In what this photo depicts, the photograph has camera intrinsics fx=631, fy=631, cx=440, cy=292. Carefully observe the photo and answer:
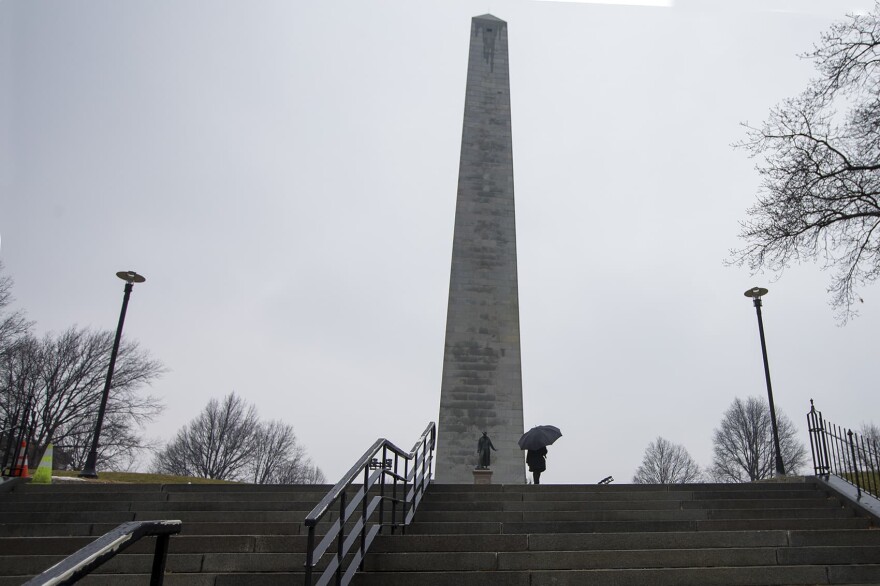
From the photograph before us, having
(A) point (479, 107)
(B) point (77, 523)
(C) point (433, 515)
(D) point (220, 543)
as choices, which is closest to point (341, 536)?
(D) point (220, 543)

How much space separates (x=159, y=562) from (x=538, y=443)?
1078cm

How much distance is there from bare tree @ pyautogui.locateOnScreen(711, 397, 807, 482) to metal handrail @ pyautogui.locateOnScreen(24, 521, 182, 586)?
46.5 m

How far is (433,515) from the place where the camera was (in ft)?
23.4

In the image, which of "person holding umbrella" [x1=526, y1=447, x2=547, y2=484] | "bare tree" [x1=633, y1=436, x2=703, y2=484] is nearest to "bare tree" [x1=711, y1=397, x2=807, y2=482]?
"bare tree" [x1=633, y1=436, x2=703, y2=484]

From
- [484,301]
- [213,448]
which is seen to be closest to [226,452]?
[213,448]

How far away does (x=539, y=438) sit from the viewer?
41.8ft

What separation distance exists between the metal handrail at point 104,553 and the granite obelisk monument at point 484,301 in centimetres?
1490

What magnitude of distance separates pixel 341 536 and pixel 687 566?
3.03 m

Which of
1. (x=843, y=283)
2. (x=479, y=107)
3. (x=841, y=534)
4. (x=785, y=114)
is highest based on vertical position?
(x=479, y=107)

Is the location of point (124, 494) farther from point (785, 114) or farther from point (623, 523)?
point (785, 114)

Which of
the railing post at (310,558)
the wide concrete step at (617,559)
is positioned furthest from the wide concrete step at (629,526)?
the railing post at (310,558)

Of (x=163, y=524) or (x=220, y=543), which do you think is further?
(x=220, y=543)

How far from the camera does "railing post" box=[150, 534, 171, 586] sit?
7.96 feet

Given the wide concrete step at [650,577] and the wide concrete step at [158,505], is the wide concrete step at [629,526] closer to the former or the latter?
the wide concrete step at [650,577]
